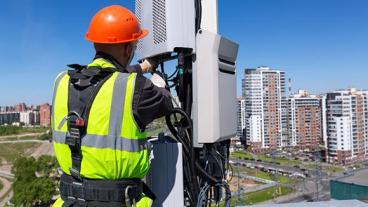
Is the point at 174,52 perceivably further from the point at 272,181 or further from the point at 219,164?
the point at 272,181

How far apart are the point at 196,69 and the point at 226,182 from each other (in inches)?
23.0

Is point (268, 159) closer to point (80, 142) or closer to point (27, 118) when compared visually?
point (80, 142)

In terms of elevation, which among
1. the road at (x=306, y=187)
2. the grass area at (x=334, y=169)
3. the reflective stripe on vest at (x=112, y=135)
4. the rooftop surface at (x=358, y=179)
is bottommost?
the road at (x=306, y=187)

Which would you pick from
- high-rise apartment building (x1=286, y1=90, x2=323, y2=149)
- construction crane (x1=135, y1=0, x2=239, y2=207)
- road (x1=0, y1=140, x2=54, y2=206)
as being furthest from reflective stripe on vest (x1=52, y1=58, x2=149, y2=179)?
high-rise apartment building (x1=286, y1=90, x2=323, y2=149)

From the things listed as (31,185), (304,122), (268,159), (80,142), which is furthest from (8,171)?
(80,142)

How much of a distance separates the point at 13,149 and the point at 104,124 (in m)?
45.2

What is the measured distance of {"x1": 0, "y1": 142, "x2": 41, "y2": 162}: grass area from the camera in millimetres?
40156

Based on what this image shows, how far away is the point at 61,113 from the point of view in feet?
4.25

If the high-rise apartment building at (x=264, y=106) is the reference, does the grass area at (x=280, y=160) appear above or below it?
below

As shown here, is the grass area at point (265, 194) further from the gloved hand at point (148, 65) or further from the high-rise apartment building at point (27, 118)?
the high-rise apartment building at point (27, 118)

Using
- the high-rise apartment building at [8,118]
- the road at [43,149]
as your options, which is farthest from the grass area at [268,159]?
the high-rise apartment building at [8,118]

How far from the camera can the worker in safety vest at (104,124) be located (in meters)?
1.21

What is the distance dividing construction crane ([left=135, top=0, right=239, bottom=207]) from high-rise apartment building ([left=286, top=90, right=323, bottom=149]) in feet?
123

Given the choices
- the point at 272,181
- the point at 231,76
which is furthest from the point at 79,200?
the point at 272,181
